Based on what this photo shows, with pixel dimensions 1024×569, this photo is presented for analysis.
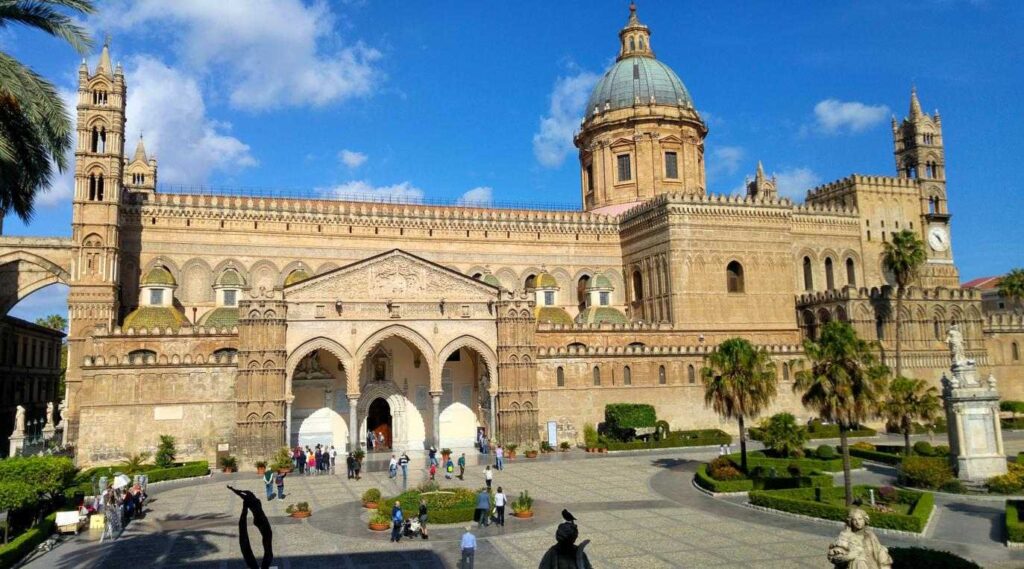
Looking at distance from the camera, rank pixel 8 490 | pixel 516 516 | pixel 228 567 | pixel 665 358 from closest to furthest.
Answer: pixel 228 567 < pixel 8 490 < pixel 516 516 < pixel 665 358

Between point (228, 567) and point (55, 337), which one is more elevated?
point (55, 337)

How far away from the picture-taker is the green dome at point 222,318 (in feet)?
148

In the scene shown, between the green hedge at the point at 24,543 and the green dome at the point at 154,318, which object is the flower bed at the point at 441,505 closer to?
the green hedge at the point at 24,543

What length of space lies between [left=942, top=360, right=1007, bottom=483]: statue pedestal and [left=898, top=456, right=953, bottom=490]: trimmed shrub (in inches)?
28.9

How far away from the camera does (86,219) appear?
4528cm

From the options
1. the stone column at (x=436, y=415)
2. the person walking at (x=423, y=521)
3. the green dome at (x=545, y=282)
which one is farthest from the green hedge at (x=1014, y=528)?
the green dome at (x=545, y=282)

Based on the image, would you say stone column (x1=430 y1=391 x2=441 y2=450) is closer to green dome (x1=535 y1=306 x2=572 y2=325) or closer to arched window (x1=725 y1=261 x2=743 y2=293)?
green dome (x1=535 y1=306 x2=572 y2=325)

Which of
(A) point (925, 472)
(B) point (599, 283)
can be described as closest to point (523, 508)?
(A) point (925, 472)

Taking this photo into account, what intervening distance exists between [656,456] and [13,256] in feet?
139

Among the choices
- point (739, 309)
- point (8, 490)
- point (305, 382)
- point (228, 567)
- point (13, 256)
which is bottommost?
point (228, 567)

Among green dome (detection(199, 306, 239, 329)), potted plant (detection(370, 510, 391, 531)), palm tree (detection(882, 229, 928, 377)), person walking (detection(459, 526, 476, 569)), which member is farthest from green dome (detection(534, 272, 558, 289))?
person walking (detection(459, 526, 476, 569))

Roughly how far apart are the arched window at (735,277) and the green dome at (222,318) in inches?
1352

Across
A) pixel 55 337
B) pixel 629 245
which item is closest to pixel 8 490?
pixel 629 245

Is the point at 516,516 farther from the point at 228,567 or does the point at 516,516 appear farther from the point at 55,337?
the point at 55,337
